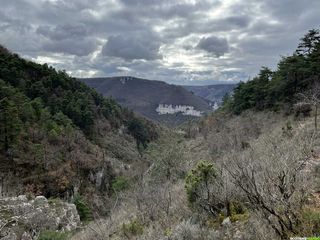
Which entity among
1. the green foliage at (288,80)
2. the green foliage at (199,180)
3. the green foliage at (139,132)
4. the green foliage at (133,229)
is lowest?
the green foliage at (139,132)

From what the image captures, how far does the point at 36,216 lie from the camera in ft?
93.9

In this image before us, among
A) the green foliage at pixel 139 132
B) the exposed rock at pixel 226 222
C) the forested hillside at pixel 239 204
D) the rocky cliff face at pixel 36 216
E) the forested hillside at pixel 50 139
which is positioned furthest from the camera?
the green foliage at pixel 139 132

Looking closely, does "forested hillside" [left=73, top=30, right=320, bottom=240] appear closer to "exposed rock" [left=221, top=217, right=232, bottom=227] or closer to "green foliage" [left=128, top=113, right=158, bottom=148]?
"exposed rock" [left=221, top=217, right=232, bottom=227]

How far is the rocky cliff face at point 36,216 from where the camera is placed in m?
25.7

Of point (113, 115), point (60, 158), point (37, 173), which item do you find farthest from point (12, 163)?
point (113, 115)

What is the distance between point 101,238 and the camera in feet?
49.0

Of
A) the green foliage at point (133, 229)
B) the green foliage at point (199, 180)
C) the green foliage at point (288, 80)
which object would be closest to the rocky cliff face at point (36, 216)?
the green foliage at point (133, 229)

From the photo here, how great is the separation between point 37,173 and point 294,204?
46961 mm

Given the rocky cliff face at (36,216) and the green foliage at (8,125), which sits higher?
the green foliage at (8,125)

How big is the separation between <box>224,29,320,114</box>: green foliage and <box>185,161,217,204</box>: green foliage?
38149 mm

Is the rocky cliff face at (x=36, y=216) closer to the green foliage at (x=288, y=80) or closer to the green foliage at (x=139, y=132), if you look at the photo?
the green foliage at (x=288, y=80)

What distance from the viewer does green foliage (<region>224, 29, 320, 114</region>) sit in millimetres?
48312

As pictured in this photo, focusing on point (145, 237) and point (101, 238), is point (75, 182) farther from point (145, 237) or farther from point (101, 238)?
point (145, 237)

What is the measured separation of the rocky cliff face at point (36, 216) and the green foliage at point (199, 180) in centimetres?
1531
